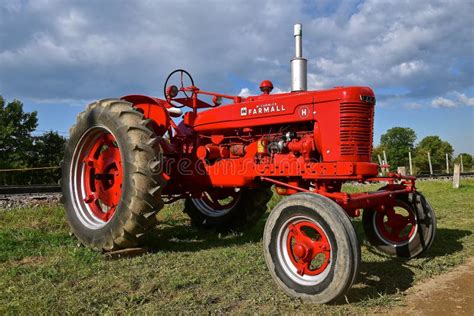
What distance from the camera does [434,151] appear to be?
180 ft

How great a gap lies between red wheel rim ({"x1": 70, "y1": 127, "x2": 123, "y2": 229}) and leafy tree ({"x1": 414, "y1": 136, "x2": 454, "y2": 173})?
4866 cm

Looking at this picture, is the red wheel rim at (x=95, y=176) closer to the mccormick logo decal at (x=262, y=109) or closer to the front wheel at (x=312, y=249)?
the mccormick logo decal at (x=262, y=109)

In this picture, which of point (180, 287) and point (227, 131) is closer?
point (180, 287)

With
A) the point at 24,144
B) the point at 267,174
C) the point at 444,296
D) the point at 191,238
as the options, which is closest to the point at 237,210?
the point at 191,238

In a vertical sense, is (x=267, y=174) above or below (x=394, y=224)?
above

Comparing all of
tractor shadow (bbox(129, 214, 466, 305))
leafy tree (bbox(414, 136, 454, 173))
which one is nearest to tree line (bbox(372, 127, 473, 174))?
leafy tree (bbox(414, 136, 454, 173))

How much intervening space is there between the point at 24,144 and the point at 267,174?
29662 mm

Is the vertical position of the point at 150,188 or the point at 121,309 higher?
the point at 150,188

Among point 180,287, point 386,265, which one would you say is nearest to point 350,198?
point 386,265

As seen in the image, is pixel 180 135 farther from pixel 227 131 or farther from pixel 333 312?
pixel 333 312

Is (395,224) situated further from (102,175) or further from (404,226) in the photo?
(102,175)

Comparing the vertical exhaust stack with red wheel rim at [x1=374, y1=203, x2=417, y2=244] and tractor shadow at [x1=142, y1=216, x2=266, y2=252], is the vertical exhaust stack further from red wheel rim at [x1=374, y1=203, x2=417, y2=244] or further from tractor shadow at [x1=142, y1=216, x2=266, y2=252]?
tractor shadow at [x1=142, y1=216, x2=266, y2=252]

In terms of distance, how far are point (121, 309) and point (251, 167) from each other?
2.26 metres

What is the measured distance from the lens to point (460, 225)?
22.5ft
